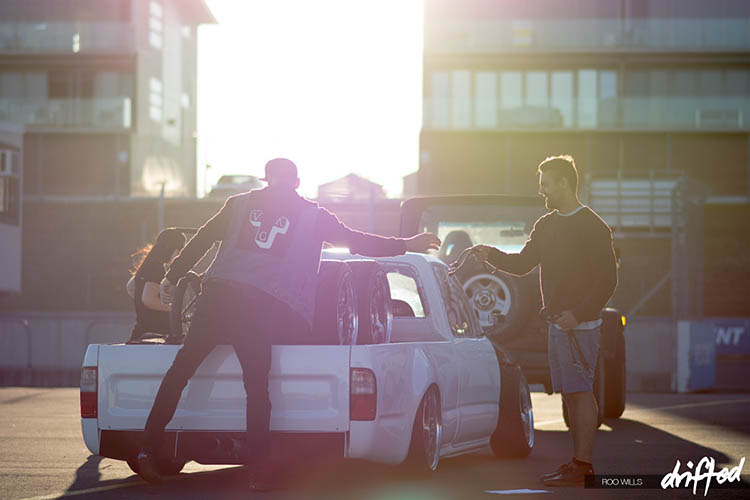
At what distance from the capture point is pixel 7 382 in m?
25.5

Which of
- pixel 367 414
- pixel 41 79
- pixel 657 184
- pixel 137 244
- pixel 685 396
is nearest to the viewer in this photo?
pixel 367 414

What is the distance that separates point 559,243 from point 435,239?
0.79m

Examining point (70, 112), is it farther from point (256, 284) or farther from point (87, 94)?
point (256, 284)

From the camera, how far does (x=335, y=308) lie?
27.7 ft

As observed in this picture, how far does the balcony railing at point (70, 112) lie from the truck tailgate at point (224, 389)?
4527 cm

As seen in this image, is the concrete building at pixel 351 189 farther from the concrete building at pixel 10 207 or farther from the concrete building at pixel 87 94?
the concrete building at pixel 87 94

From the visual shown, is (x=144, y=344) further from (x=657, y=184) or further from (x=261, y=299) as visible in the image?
(x=657, y=184)

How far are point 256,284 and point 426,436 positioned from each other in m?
1.49

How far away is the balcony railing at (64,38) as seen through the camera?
54156 mm

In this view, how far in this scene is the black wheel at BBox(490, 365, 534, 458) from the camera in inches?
427

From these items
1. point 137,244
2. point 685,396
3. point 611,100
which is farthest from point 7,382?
point 611,100

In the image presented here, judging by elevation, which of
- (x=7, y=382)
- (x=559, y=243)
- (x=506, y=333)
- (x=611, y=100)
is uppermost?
(x=611, y=100)

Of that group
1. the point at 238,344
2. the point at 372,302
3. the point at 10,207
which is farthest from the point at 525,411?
the point at 10,207

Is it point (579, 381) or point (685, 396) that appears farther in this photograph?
point (685, 396)
